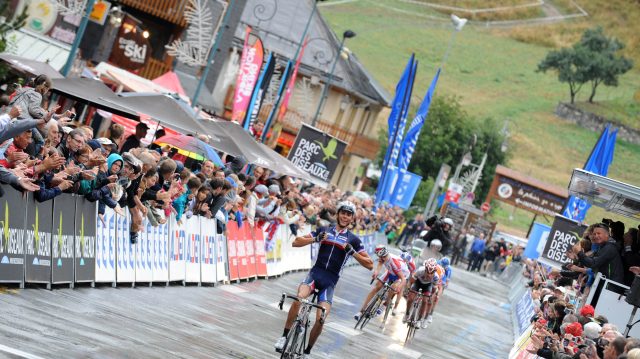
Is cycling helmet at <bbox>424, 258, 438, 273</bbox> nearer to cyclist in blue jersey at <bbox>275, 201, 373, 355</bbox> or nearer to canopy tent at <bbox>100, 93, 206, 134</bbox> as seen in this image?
canopy tent at <bbox>100, 93, 206, 134</bbox>

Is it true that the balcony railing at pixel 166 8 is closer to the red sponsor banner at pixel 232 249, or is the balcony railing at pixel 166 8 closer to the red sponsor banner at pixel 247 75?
the red sponsor banner at pixel 247 75

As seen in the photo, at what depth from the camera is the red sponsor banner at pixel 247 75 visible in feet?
102

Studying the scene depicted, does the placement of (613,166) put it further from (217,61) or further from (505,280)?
(217,61)

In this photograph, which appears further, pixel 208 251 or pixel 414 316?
pixel 414 316

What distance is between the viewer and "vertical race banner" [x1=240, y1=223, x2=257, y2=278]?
23453 mm

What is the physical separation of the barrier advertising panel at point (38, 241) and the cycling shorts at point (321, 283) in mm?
3153

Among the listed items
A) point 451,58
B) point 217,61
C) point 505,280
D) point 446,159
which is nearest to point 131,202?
point 217,61

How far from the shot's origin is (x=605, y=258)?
17.5m

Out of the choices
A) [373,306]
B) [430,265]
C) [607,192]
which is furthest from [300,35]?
[607,192]

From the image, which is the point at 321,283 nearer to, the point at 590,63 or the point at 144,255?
the point at 144,255

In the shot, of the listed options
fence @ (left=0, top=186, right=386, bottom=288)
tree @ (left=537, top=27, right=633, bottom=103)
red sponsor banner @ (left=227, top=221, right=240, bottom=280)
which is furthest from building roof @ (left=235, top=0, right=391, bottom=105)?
tree @ (left=537, top=27, right=633, bottom=103)

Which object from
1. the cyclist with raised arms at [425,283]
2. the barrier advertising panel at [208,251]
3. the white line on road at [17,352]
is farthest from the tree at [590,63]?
the white line on road at [17,352]

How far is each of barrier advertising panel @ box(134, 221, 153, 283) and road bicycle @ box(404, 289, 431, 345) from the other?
6.03 m

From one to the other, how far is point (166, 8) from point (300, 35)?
2762 centimetres
